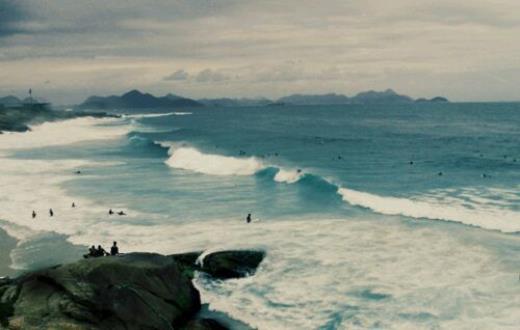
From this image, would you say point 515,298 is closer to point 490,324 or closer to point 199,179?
point 490,324

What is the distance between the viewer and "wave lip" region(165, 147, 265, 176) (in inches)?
3152

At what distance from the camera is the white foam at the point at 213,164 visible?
80125 mm

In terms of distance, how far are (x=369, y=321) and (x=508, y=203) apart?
104ft

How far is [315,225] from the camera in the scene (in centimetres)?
4528

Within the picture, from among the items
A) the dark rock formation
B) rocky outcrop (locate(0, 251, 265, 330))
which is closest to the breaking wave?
the dark rock formation

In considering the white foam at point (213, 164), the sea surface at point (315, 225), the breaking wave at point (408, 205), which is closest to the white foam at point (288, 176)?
the breaking wave at point (408, 205)

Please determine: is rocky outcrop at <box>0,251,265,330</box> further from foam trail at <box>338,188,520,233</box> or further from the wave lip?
the wave lip

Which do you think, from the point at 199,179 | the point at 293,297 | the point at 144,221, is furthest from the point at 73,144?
the point at 293,297

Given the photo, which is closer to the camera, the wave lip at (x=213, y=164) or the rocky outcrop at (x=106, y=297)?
the rocky outcrop at (x=106, y=297)

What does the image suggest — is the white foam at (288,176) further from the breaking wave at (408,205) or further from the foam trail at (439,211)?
the foam trail at (439,211)

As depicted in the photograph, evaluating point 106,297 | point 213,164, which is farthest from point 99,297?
point 213,164

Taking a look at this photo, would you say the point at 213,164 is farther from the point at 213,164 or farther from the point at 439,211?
the point at 439,211

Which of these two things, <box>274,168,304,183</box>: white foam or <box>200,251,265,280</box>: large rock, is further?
<box>274,168,304,183</box>: white foam

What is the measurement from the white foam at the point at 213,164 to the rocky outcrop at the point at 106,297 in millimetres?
51694
